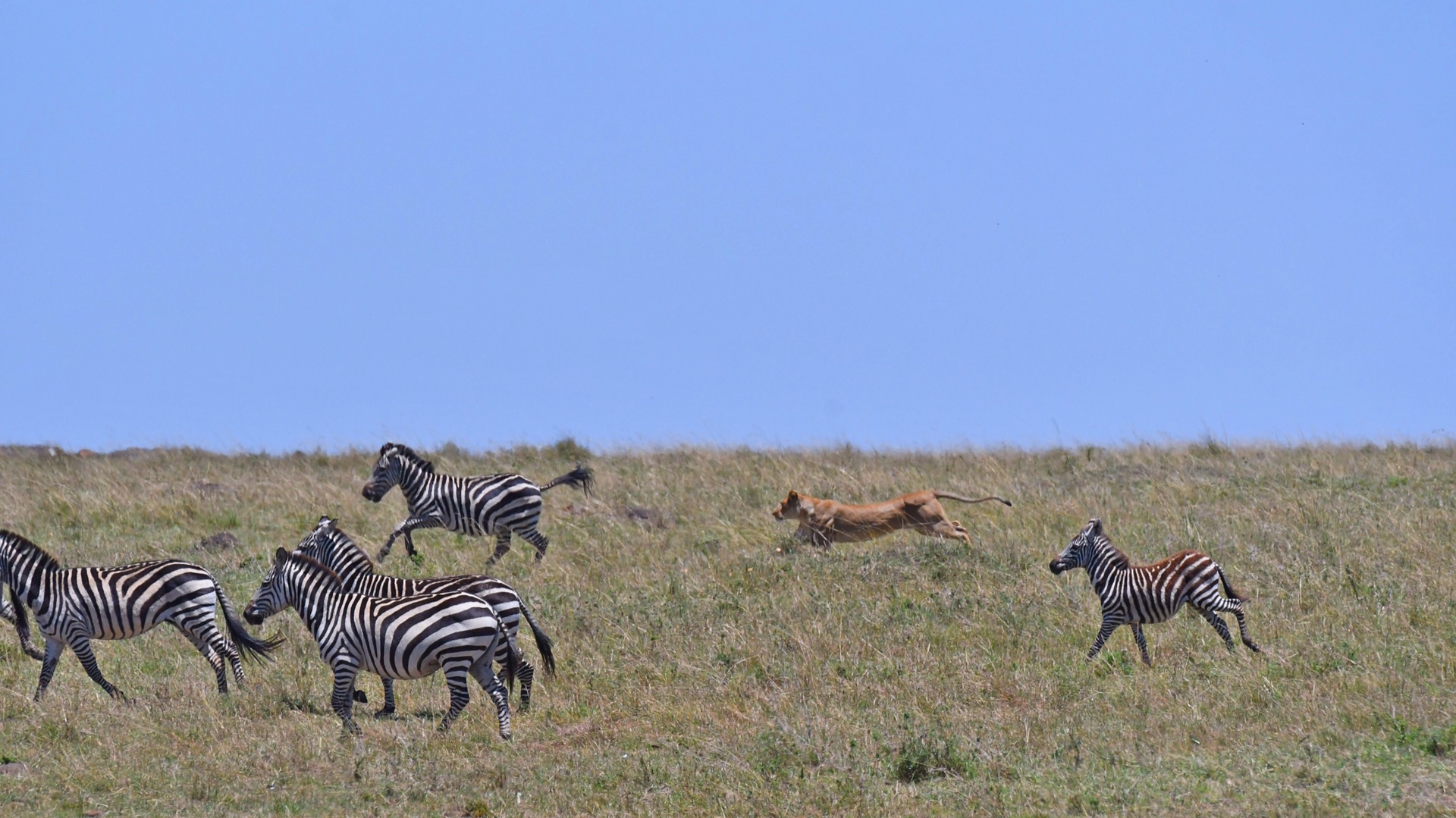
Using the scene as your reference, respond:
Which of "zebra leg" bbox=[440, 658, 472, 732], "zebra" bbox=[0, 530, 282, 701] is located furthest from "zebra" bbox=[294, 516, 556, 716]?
"zebra" bbox=[0, 530, 282, 701]

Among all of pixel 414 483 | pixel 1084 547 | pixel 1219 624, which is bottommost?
A: pixel 1219 624

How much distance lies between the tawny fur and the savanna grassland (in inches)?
17.4

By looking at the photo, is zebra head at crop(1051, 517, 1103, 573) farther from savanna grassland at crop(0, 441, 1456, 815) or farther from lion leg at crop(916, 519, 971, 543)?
lion leg at crop(916, 519, 971, 543)

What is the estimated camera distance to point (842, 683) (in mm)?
10109

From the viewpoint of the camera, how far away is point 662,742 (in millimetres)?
8945

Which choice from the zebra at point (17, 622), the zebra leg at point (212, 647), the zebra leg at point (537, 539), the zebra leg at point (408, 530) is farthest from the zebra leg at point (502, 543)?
the zebra at point (17, 622)

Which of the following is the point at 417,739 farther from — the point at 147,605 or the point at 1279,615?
the point at 1279,615

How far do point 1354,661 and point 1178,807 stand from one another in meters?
3.28

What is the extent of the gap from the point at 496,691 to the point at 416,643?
59 centimetres

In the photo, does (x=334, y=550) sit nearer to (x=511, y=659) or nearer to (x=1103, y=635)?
(x=511, y=659)

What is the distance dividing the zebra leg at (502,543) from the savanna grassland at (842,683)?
0.36m

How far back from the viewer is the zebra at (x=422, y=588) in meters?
9.98

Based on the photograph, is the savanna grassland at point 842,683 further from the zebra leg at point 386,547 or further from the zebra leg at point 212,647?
the zebra leg at point 386,547

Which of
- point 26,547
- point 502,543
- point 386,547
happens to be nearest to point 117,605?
point 26,547
